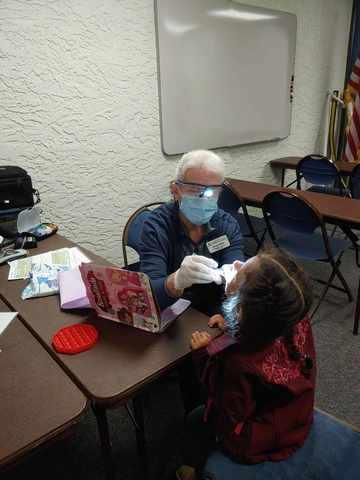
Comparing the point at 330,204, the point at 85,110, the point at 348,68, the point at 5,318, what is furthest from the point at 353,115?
the point at 5,318

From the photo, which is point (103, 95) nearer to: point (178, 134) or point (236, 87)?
point (178, 134)

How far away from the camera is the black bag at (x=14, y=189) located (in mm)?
1885

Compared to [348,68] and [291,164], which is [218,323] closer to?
[291,164]

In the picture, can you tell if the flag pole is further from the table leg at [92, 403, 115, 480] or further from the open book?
the table leg at [92, 403, 115, 480]

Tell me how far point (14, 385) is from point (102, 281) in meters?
0.35

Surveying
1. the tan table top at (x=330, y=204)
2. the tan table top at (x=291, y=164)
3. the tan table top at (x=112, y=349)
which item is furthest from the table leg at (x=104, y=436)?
the tan table top at (x=291, y=164)

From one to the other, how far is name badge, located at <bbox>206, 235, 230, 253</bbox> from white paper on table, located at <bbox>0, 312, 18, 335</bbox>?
748mm

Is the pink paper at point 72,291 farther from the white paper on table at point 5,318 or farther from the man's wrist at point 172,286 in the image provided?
the man's wrist at point 172,286

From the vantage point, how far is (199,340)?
0.97 m

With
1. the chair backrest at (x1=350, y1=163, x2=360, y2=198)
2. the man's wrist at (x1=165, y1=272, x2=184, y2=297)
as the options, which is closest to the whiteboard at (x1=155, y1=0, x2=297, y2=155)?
the chair backrest at (x1=350, y1=163, x2=360, y2=198)

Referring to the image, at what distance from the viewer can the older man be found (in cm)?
137

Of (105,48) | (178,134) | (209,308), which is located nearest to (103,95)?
(105,48)

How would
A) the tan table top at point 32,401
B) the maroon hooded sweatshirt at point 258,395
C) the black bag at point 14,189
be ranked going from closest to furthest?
the tan table top at point 32,401 → the maroon hooded sweatshirt at point 258,395 → the black bag at point 14,189

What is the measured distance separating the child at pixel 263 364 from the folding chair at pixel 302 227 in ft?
4.41
